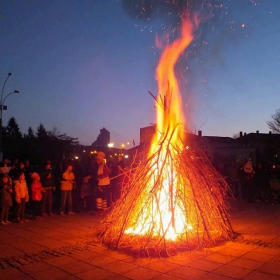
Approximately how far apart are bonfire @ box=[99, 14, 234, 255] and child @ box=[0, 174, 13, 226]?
3337 millimetres

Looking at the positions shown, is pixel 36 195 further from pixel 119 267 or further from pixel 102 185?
pixel 119 267

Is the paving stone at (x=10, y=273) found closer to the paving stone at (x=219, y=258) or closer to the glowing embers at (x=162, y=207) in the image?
the glowing embers at (x=162, y=207)

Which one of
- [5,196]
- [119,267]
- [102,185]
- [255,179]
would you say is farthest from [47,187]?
[255,179]

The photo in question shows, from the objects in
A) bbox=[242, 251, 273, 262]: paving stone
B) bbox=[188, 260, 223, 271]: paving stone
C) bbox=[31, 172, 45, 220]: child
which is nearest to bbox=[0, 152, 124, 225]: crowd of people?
bbox=[31, 172, 45, 220]: child

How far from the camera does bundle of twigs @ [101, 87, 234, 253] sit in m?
6.13

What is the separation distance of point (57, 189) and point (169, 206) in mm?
6592

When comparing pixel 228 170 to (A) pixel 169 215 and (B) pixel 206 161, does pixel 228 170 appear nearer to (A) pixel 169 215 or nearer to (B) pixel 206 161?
(B) pixel 206 161

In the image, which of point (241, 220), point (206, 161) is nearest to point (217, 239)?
point (206, 161)

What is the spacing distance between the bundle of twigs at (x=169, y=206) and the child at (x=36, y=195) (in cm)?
357

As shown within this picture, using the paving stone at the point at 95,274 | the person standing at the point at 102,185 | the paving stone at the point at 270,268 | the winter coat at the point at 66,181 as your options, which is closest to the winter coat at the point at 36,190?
the winter coat at the point at 66,181

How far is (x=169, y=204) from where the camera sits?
6191 mm

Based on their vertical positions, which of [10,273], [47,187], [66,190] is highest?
[47,187]

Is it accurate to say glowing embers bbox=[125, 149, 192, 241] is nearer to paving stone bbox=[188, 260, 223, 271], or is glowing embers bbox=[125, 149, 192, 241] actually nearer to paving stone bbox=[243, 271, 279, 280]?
paving stone bbox=[188, 260, 223, 271]

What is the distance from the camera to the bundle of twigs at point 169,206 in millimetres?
6133
